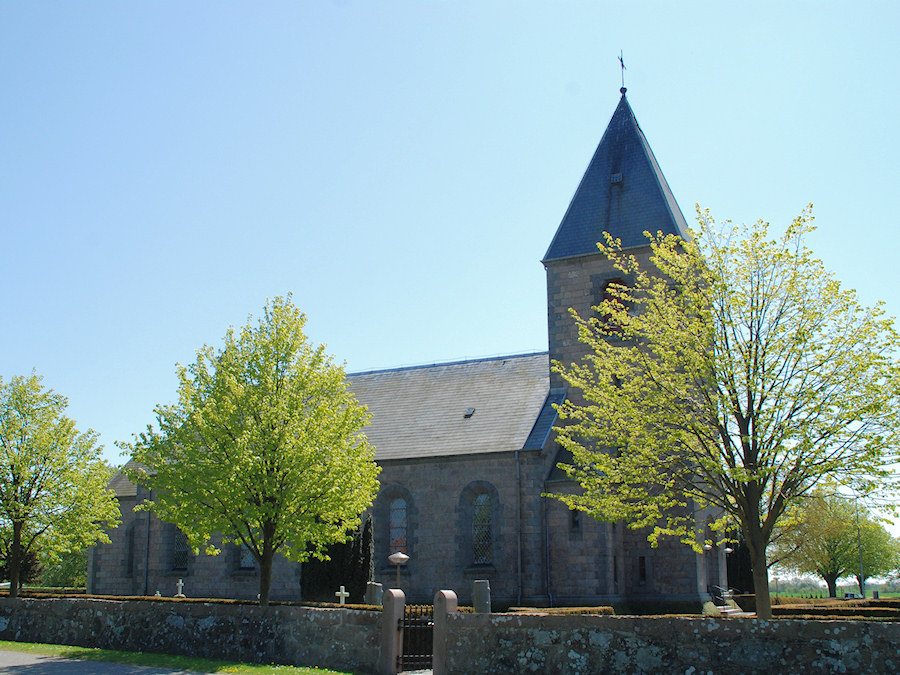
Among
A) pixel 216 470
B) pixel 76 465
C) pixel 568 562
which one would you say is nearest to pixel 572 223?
pixel 568 562

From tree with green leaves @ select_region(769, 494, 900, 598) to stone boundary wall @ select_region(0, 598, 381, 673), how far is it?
46.7 metres

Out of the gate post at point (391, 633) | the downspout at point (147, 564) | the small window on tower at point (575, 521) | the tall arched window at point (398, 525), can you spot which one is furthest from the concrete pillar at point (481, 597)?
the downspout at point (147, 564)

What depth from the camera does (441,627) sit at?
14.7 metres

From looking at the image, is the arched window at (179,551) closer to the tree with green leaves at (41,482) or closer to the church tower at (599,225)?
the tree with green leaves at (41,482)

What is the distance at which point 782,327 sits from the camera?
18188 millimetres

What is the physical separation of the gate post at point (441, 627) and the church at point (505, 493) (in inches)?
472

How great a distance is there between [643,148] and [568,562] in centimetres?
1648

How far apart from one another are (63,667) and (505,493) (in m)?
15.3

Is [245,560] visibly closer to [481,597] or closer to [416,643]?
[481,597]

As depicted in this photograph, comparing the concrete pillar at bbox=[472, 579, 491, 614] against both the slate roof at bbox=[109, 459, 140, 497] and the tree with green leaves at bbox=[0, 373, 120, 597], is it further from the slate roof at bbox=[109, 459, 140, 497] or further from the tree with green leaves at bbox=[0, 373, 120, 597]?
the slate roof at bbox=[109, 459, 140, 497]

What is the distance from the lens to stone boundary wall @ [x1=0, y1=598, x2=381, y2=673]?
15844mm

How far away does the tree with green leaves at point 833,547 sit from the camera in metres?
57.5

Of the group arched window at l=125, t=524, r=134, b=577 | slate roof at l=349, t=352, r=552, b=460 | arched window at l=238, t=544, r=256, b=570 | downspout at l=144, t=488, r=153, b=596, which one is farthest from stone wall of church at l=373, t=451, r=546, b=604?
arched window at l=125, t=524, r=134, b=577

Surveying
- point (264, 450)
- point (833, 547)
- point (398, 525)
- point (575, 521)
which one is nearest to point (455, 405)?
point (398, 525)
